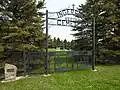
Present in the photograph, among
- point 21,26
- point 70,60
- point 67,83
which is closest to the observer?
point 67,83

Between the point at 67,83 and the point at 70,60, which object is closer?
the point at 67,83

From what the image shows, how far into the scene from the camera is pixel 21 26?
1355 cm

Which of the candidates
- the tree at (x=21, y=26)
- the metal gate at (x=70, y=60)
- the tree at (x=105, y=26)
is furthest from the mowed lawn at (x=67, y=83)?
the tree at (x=105, y=26)

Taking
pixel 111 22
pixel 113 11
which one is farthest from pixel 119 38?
pixel 113 11

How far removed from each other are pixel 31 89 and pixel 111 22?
418 inches

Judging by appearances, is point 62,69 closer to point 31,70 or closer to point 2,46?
point 31,70

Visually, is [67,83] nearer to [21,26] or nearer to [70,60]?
[70,60]

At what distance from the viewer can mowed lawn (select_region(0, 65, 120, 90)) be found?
822 cm

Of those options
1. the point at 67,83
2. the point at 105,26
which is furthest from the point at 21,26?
the point at 105,26

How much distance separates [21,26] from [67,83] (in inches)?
253

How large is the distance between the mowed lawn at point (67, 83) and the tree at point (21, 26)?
3815mm

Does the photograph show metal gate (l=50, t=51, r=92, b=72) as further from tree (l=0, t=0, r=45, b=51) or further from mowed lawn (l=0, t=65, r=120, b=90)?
tree (l=0, t=0, r=45, b=51)

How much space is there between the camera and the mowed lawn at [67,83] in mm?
8219

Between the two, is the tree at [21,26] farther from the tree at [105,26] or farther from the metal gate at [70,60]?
the tree at [105,26]
